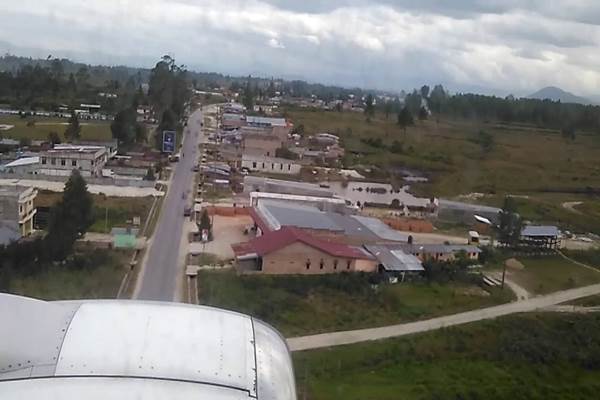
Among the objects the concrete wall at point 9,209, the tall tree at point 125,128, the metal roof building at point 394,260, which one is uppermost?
the tall tree at point 125,128

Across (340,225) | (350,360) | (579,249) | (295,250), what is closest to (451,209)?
(579,249)

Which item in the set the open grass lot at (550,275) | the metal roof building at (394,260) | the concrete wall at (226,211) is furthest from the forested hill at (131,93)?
the metal roof building at (394,260)

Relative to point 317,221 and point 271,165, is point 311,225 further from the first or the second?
point 271,165

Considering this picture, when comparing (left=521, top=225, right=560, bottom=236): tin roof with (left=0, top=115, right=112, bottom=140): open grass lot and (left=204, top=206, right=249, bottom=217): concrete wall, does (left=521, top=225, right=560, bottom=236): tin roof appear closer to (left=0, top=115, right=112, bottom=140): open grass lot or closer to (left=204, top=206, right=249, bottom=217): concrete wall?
(left=204, top=206, right=249, bottom=217): concrete wall

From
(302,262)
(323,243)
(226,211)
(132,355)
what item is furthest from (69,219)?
(132,355)

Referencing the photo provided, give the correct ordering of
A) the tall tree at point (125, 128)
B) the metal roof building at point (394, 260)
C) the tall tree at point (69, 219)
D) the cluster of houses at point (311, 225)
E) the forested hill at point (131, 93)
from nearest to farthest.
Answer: the tall tree at point (69, 219) < the cluster of houses at point (311, 225) < the metal roof building at point (394, 260) < the tall tree at point (125, 128) < the forested hill at point (131, 93)

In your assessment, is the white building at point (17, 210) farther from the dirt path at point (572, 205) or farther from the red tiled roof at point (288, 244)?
the dirt path at point (572, 205)
